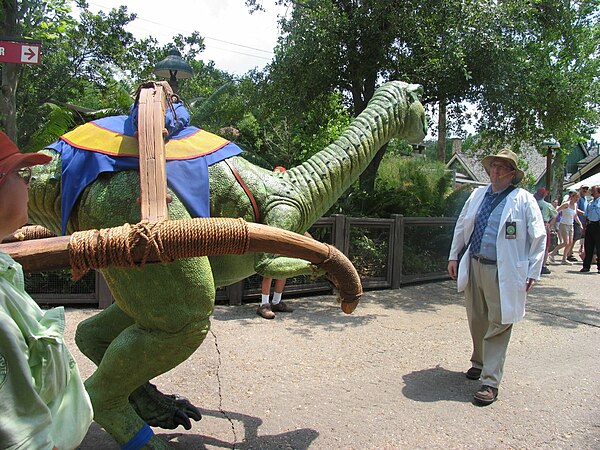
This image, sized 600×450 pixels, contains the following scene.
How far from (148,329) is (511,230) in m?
2.71

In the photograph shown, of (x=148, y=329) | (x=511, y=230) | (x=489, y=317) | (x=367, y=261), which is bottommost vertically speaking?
(x=367, y=261)

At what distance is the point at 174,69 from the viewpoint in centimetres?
745

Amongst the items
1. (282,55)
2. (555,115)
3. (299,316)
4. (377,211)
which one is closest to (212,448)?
(299,316)

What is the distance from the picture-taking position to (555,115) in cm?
910

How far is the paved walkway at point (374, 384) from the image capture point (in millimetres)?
3053

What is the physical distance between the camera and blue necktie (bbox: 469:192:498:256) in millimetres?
3852

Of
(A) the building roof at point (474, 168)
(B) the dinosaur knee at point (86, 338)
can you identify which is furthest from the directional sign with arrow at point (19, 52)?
(A) the building roof at point (474, 168)

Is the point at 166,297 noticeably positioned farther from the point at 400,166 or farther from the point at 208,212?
the point at 400,166

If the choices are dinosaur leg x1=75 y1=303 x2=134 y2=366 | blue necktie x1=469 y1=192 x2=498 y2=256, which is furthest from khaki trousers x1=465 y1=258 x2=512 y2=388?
dinosaur leg x1=75 y1=303 x2=134 y2=366

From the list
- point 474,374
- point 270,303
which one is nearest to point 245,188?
point 474,374

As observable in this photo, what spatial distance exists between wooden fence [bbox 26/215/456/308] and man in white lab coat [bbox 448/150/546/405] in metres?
2.98

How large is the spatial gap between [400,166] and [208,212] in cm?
1094

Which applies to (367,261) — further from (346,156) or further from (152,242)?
(152,242)

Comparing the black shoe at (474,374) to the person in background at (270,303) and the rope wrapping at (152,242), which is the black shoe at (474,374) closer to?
the person in background at (270,303)
